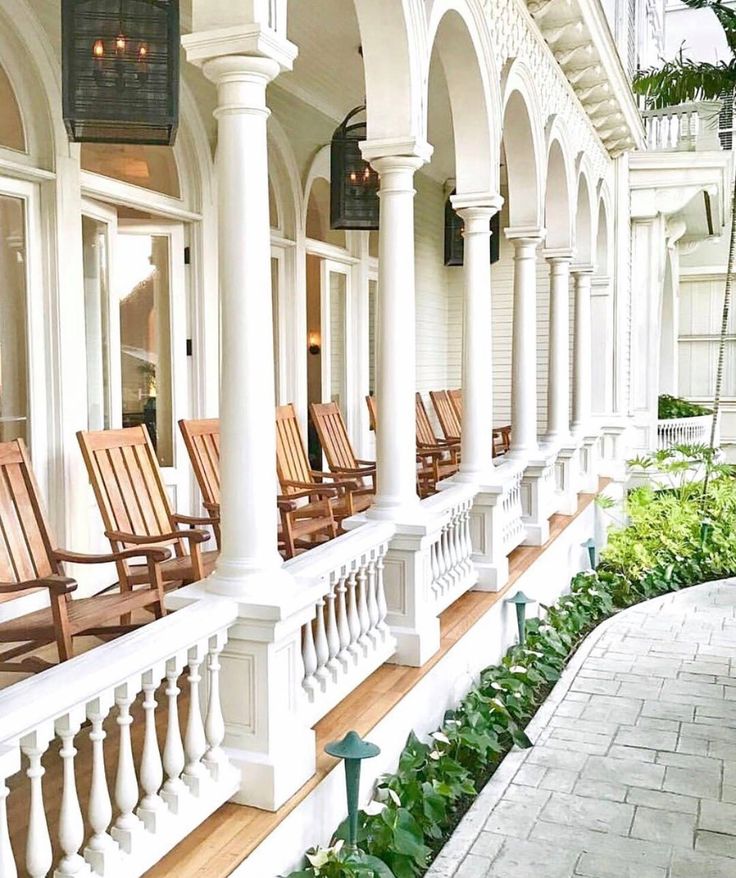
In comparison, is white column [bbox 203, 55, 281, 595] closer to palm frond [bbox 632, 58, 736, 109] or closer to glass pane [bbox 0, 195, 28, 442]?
glass pane [bbox 0, 195, 28, 442]

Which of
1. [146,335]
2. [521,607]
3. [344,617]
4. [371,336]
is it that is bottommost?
[521,607]

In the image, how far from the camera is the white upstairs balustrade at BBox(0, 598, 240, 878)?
1953 mm

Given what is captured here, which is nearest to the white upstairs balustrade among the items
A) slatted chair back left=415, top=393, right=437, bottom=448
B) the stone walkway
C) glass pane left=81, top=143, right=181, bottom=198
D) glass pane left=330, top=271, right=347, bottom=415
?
the stone walkway

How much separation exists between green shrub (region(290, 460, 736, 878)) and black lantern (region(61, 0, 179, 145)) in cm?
264

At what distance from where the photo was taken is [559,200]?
25.3ft

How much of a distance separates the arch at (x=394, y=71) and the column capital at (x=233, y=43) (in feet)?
4.38

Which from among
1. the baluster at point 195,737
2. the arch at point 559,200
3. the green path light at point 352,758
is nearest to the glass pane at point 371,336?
the arch at point 559,200

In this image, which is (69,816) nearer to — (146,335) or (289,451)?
(146,335)

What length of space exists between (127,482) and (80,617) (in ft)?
3.73

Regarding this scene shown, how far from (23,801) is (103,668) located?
797 mm

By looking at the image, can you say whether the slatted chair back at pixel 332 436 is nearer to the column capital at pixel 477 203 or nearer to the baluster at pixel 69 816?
the column capital at pixel 477 203

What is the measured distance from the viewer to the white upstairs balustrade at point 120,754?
1.95 m

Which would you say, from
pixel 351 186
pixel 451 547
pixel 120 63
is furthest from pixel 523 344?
pixel 120 63

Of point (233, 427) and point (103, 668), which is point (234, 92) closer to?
point (233, 427)
